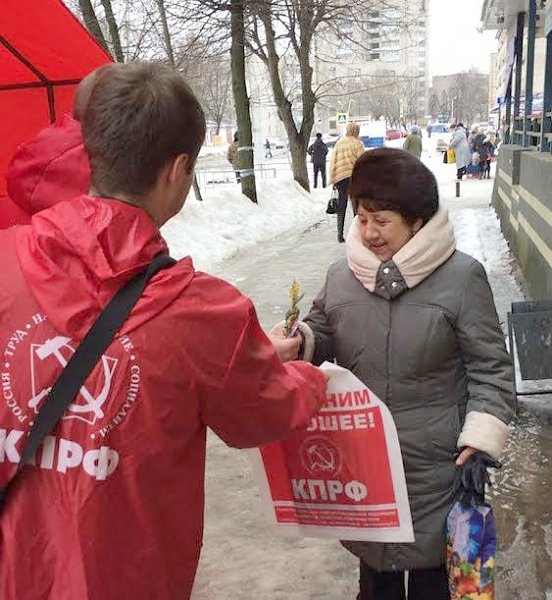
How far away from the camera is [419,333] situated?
209 cm

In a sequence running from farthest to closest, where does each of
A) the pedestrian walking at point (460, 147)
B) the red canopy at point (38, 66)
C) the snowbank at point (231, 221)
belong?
the pedestrian walking at point (460, 147) → the snowbank at point (231, 221) → the red canopy at point (38, 66)

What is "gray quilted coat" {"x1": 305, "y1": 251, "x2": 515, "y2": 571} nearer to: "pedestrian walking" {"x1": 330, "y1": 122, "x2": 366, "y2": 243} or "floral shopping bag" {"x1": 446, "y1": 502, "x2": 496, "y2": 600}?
"floral shopping bag" {"x1": 446, "y1": 502, "x2": 496, "y2": 600}

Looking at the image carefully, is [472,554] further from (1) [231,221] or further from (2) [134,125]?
(1) [231,221]

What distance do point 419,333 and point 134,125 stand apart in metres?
1.11

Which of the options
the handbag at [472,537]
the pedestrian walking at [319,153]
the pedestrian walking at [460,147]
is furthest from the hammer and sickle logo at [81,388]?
the pedestrian walking at [319,153]

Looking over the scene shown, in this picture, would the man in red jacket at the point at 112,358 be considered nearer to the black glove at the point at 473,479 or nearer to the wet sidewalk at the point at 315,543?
the black glove at the point at 473,479

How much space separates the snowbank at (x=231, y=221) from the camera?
11133 mm

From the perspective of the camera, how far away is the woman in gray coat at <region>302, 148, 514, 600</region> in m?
2.07

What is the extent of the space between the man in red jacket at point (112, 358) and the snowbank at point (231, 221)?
794cm

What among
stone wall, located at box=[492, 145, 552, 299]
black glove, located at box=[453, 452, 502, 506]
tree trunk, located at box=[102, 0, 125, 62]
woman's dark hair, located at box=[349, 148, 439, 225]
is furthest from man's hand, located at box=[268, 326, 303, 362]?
tree trunk, located at box=[102, 0, 125, 62]

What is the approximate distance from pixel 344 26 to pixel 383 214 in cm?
2032

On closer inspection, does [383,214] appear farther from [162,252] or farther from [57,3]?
[57,3]

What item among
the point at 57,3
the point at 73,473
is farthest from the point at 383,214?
the point at 57,3

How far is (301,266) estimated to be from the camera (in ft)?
33.2
